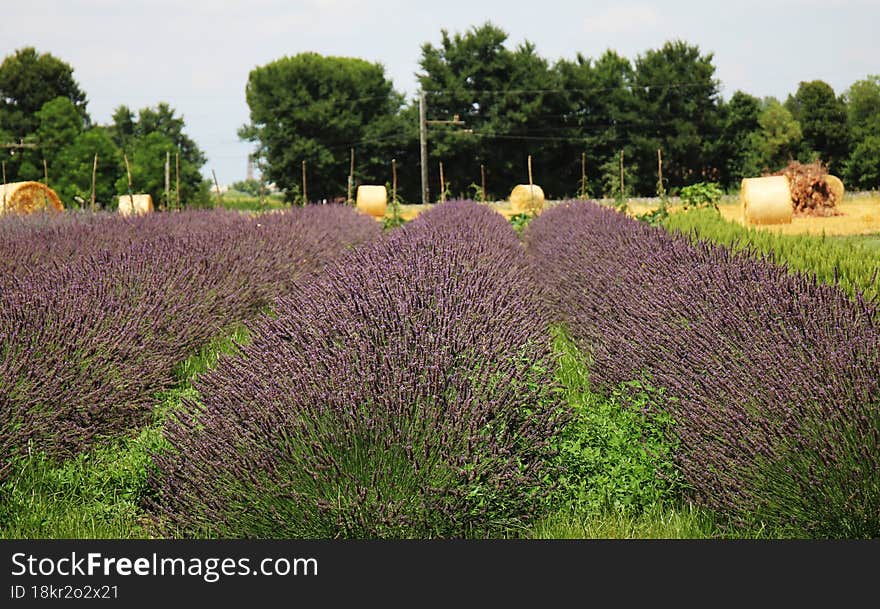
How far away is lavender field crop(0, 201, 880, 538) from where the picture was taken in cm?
283

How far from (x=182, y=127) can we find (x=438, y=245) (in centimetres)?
5019

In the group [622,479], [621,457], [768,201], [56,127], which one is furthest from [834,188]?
[56,127]

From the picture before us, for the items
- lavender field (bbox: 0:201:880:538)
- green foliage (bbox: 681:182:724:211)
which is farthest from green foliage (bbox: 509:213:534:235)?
lavender field (bbox: 0:201:880:538)

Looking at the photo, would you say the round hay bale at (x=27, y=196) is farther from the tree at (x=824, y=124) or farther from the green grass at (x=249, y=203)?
the tree at (x=824, y=124)

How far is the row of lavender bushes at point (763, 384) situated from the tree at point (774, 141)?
36.8 meters

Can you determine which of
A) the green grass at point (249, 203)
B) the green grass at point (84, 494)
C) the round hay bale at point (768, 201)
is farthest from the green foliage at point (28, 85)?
the green grass at point (84, 494)

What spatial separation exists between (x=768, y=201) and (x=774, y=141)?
2619cm

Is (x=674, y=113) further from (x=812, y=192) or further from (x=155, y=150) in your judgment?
(x=155, y=150)

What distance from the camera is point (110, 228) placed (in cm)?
834

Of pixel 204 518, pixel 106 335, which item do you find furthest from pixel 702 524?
pixel 106 335

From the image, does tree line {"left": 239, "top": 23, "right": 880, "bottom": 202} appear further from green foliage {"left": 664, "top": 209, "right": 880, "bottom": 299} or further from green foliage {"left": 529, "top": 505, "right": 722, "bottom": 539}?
green foliage {"left": 529, "top": 505, "right": 722, "bottom": 539}

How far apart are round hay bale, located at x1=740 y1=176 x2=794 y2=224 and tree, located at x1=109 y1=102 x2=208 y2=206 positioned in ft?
59.5

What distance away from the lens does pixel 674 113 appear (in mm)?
38594

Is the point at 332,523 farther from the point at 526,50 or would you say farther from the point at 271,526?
the point at 526,50
